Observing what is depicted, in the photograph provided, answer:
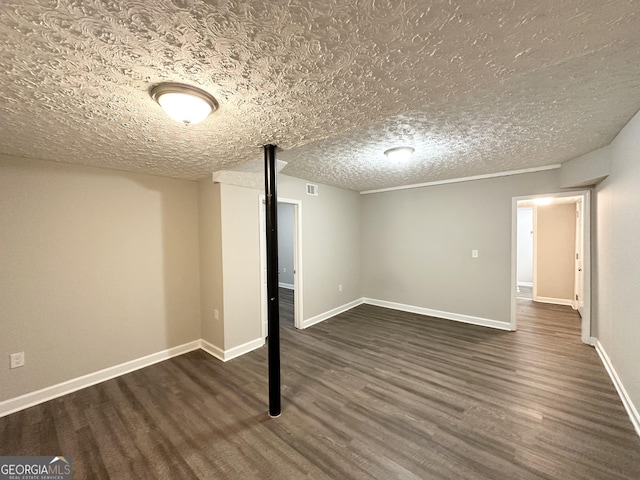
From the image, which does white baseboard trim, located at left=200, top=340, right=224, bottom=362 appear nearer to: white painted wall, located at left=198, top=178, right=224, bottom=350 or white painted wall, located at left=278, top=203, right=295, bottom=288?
white painted wall, located at left=198, top=178, right=224, bottom=350

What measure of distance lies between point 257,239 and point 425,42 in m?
2.86

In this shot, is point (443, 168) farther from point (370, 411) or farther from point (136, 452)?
point (136, 452)

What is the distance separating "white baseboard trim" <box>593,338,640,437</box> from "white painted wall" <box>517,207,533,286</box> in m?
3.99

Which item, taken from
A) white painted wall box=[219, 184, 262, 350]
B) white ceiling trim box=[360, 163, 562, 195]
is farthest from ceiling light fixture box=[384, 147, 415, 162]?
white ceiling trim box=[360, 163, 562, 195]

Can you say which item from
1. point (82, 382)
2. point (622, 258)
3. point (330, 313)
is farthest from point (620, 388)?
point (82, 382)

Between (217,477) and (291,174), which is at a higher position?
(291,174)

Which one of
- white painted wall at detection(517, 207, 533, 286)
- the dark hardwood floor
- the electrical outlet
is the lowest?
the dark hardwood floor

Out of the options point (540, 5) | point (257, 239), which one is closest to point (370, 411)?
point (257, 239)

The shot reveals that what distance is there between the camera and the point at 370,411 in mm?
2109

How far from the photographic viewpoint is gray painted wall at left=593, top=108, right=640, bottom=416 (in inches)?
74.9

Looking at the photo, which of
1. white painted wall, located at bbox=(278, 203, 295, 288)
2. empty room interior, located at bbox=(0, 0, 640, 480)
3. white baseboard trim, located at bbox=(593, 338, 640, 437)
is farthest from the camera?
white painted wall, located at bbox=(278, 203, 295, 288)

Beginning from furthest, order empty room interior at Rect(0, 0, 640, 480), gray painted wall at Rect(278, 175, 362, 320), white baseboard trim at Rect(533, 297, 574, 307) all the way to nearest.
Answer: white baseboard trim at Rect(533, 297, 574, 307) < gray painted wall at Rect(278, 175, 362, 320) < empty room interior at Rect(0, 0, 640, 480)

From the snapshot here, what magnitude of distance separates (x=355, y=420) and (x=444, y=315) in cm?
304

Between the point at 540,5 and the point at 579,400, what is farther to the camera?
the point at 579,400
